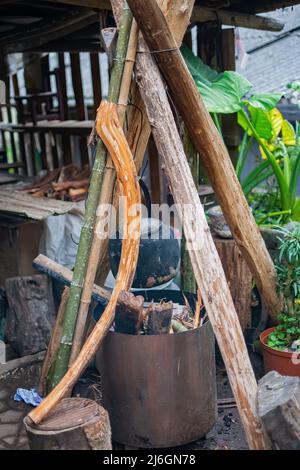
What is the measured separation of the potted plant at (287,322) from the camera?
4.33 m

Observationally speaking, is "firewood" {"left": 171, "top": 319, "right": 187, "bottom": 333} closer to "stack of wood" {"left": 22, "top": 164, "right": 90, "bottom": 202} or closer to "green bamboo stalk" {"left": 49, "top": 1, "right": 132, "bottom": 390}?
"green bamboo stalk" {"left": 49, "top": 1, "right": 132, "bottom": 390}

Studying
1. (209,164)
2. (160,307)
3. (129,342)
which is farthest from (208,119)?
(129,342)

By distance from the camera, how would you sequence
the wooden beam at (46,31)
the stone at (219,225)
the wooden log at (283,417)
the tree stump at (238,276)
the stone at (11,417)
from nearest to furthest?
the wooden log at (283,417)
the stone at (11,417)
the tree stump at (238,276)
the stone at (219,225)
the wooden beam at (46,31)

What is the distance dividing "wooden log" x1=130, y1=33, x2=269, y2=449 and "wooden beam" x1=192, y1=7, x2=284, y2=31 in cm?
239

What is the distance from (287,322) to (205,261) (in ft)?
4.28

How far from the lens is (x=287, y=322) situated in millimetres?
4508

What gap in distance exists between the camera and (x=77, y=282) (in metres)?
3.86

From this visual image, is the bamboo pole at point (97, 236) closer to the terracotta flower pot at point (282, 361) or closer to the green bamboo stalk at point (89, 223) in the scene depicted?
the green bamboo stalk at point (89, 223)

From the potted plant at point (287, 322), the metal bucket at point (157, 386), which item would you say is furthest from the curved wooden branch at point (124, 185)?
the potted plant at point (287, 322)

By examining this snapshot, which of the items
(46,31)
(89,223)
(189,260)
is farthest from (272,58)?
(89,223)

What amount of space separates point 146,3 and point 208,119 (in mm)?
875

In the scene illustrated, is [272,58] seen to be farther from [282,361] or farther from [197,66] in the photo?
[282,361]

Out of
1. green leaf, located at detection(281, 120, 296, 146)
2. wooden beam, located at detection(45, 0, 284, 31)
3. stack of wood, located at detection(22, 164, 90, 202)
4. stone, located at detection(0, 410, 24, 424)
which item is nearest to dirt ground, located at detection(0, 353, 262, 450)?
stone, located at detection(0, 410, 24, 424)

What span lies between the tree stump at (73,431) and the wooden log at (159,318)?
60 cm
